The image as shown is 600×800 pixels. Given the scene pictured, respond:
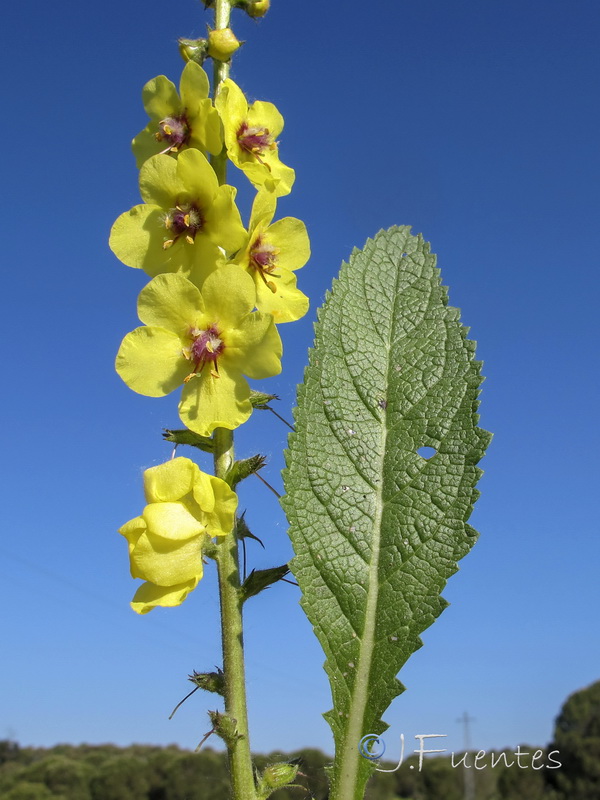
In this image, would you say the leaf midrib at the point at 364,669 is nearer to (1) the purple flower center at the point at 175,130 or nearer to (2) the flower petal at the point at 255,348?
(2) the flower petal at the point at 255,348

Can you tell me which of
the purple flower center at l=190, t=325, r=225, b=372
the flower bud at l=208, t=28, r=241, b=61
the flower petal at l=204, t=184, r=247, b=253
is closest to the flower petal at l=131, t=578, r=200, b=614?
the purple flower center at l=190, t=325, r=225, b=372

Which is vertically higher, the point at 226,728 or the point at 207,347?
the point at 207,347

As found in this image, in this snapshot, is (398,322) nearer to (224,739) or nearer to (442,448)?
(442,448)

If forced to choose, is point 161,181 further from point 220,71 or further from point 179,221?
point 220,71

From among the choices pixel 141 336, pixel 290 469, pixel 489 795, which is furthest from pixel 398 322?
pixel 489 795

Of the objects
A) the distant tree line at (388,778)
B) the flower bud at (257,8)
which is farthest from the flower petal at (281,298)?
the distant tree line at (388,778)

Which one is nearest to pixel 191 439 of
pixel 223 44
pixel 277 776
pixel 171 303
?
pixel 171 303
